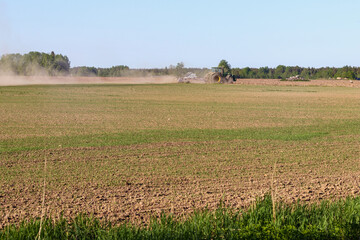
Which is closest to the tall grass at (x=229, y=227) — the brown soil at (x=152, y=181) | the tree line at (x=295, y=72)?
the brown soil at (x=152, y=181)

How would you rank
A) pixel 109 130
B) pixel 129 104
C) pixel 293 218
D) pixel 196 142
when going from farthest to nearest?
pixel 129 104 < pixel 109 130 < pixel 196 142 < pixel 293 218

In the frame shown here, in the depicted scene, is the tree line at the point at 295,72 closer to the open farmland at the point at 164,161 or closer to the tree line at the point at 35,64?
the tree line at the point at 35,64

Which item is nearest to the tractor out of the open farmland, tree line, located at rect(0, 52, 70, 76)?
tree line, located at rect(0, 52, 70, 76)

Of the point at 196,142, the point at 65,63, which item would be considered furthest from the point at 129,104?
the point at 65,63

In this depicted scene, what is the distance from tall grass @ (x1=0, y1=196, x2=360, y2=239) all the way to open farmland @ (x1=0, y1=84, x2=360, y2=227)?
1.15 m

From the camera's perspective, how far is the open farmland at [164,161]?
9.41 meters

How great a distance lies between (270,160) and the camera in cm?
1382

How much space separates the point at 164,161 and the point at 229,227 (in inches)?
258

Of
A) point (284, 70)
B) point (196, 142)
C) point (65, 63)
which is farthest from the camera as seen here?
point (284, 70)

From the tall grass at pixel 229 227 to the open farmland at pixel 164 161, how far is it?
1155 mm

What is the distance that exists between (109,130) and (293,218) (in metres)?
13.0

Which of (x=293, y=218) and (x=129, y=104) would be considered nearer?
(x=293, y=218)

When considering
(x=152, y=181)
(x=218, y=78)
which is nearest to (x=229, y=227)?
(x=152, y=181)

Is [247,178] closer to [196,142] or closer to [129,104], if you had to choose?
[196,142]
